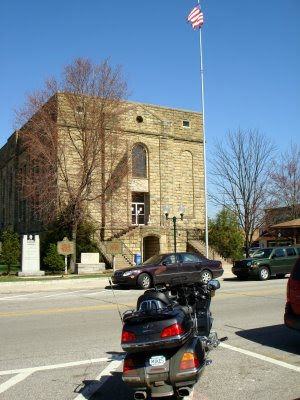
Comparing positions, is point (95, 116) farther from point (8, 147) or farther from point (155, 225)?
point (8, 147)

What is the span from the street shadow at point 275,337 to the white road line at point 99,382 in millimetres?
2700

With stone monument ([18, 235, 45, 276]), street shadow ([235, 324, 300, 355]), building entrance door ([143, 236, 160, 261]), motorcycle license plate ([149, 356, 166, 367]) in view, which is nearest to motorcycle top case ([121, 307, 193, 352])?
motorcycle license plate ([149, 356, 166, 367])

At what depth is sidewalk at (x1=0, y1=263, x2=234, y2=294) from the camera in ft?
66.0

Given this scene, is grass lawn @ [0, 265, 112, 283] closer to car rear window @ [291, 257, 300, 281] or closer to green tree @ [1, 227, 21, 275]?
green tree @ [1, 227, 21, 275]

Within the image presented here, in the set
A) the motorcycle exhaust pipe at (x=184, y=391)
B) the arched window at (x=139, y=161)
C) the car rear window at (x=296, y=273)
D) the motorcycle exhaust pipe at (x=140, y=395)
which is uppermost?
the arched window at (x=139, y=161)

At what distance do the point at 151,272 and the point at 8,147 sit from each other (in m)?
36.1

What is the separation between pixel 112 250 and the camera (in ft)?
85.1

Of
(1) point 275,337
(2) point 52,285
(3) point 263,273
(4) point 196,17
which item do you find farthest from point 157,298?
(4) point 196,17

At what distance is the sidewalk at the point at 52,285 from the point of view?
66.0 feet

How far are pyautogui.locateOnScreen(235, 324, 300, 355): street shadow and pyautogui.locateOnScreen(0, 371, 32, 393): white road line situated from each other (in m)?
3.94

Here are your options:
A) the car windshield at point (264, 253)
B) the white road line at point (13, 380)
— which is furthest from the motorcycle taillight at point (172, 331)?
the car windshield at point (264, 253)

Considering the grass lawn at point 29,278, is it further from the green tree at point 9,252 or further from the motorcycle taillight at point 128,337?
the motorcycle taillight at point 128,337

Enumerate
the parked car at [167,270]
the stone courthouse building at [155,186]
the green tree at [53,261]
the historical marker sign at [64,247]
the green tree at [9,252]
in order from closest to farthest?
the parked car at [167,270] < the historical marker sign at [64,247] < the green tree at [9,252] < the green tree at [53,261] < the stone courthouse building at [155,186]

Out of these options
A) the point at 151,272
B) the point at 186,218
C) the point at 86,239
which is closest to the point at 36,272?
the point at 86,239
